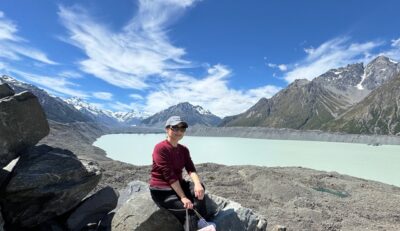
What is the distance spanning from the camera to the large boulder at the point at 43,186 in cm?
956

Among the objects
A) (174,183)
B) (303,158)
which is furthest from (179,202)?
(303,158)

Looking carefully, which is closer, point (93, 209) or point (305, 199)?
point (93, 209)

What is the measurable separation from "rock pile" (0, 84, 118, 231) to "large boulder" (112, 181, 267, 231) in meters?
1.66

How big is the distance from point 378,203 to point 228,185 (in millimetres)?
8874

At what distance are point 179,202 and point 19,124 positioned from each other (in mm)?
4946

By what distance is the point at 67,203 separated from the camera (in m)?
10.5

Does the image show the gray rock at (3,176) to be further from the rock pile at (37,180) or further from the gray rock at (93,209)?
the gray rock at (93,209)

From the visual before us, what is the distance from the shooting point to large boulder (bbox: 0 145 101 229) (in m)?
9.56

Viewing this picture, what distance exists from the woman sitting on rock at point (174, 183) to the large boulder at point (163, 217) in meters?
0.75

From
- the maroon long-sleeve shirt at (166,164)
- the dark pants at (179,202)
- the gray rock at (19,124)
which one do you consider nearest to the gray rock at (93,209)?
the gray rock at (19,124)

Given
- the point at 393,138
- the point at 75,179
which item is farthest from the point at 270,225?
the point at 393,138

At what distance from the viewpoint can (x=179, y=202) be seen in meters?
8.05

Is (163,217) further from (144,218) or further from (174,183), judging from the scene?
(174,183)

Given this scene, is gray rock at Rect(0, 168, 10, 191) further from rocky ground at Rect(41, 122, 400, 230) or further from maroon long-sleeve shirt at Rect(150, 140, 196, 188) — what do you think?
rocky ground at Rect(41, 122, 400, 230)
